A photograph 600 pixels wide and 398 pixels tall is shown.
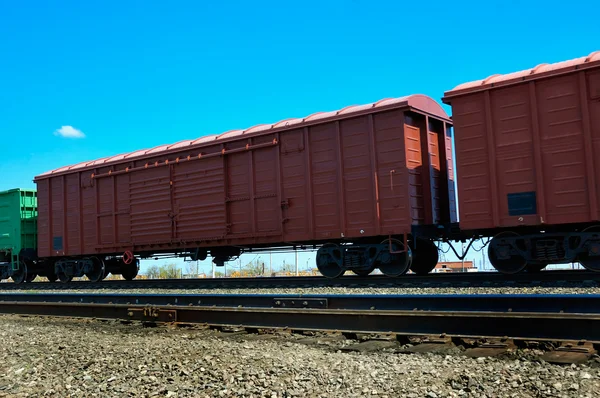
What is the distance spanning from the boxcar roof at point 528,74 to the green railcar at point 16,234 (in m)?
15.1

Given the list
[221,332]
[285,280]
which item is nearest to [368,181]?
[285,280]

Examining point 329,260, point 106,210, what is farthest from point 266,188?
point 106,210

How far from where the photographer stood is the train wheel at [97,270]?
56.1 ft

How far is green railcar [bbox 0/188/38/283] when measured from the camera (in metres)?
18.6

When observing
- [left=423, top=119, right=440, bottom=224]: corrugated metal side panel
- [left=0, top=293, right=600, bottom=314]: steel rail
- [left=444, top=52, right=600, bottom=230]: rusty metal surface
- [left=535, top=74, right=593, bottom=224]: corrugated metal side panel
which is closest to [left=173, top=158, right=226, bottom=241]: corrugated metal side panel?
[left=0, top=293, right=600, bottom=314]: steel rail

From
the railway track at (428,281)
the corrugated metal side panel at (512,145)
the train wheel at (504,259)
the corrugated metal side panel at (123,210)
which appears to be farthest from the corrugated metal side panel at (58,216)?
the corrugated metal side panel at (512,145)

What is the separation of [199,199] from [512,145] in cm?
819

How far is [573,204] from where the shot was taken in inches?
381

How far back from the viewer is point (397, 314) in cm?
561

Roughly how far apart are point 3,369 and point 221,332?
2.34 meters

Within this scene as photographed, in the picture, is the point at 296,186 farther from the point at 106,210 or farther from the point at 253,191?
the point at 106,210

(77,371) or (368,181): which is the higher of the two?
(368,181)

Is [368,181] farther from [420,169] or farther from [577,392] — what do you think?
[577,392]

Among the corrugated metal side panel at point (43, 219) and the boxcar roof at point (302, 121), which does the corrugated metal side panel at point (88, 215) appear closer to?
the boxcar roof at point (302, 121)
